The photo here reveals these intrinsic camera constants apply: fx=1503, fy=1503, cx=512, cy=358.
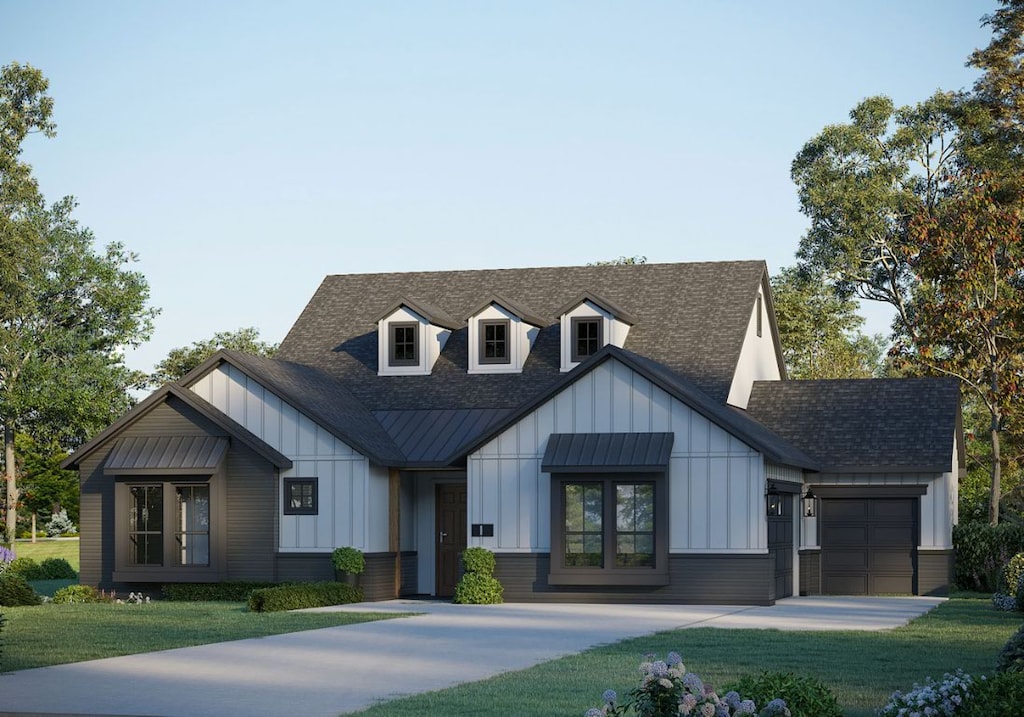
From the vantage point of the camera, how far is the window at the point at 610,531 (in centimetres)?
2852

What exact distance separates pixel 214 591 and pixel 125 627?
25.8 feet

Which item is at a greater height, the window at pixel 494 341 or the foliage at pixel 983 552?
the window at pixel 494 341

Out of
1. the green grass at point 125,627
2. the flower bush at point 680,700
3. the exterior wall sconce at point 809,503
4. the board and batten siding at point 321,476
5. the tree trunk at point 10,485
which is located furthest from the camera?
the tree trunk at point 10,485

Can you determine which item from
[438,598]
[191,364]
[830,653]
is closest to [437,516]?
[438,598]

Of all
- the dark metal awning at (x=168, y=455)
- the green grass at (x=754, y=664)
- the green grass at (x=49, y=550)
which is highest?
the dark metal awning at (x=168, y=455)

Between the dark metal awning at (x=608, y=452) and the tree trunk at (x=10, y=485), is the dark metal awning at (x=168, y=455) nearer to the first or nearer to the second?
the dark metal awning at (x=608, y=452)

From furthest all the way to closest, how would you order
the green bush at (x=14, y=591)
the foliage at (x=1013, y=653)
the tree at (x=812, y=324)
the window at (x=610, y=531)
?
the tree at (x=812, y=324)
the window at (x=610, y=531)
the green bush at (x=14, y=591)
the foliage at (x=1013, y=653)

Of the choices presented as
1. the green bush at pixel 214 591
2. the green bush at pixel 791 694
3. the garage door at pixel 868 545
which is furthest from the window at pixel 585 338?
the green bush at pixel 791 694

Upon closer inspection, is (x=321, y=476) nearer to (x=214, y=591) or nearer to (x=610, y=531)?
(x=214, y=591)

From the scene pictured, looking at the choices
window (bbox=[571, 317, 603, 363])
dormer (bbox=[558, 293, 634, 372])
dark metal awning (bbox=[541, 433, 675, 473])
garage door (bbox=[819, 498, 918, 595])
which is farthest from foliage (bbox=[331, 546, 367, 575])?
garage door (bbox=[819, 498, 918, 595])

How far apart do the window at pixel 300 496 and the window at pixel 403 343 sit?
505 centimetres

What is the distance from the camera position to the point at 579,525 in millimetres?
28891

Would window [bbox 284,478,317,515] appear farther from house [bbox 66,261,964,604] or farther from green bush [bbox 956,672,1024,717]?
green bush [bbox 956,672,1024,717]

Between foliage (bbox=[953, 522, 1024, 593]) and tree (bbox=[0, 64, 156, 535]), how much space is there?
30.4m
